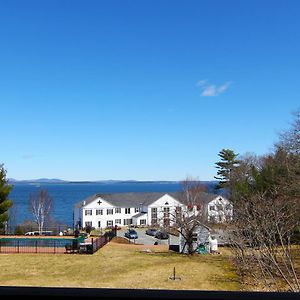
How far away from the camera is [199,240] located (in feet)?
72.4

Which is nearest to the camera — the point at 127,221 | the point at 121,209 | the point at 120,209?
the point at 120,209

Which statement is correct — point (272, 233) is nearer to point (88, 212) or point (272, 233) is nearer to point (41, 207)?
point (41, 207)

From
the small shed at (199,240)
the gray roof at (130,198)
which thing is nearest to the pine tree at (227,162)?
the gray roof at (130,198)

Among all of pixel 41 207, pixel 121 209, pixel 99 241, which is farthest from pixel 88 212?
pixel 99 241

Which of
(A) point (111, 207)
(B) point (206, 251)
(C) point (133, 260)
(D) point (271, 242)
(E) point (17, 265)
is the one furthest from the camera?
(A) point (111, 207)

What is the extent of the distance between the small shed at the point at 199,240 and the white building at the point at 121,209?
23.6m

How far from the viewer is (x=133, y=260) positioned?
58.2 feet

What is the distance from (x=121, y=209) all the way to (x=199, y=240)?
27420 millimetres

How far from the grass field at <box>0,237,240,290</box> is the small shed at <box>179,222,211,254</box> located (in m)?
1.51

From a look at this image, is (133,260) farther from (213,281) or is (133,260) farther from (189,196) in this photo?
(189,196)

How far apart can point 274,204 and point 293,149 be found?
5852 millimetres

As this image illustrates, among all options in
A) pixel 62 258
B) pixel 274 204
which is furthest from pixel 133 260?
pixel 274 204

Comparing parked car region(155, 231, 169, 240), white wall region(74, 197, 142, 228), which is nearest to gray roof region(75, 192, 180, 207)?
white wall region(74, 197, 142, 228)

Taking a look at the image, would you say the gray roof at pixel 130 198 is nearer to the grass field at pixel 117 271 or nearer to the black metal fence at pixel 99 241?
the black metal fence at pixel 99 241
